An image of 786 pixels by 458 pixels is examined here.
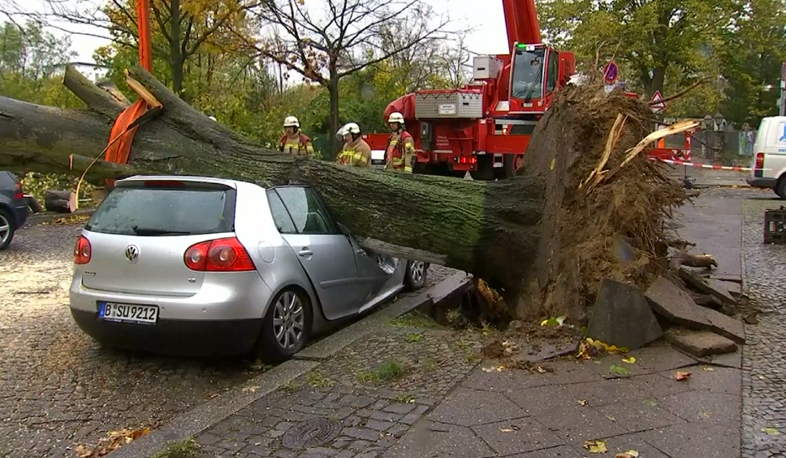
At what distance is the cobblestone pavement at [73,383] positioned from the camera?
446cm

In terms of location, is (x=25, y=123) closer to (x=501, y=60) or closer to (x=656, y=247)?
(x=656, y=247)

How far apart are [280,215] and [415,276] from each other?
9.23ft

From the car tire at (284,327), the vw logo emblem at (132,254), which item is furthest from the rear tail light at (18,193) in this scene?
the car tire at (284,327)

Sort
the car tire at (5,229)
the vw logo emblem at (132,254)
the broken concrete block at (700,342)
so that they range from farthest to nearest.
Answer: the car tire at (5,229), the vw logo emblem at (132,254), the broken concrete block at (700,342)

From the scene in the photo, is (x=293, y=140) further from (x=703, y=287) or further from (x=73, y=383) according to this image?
(x=703, y=287)

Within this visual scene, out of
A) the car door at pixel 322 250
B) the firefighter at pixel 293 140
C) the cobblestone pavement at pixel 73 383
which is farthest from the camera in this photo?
the firefighter at pixel 293 140

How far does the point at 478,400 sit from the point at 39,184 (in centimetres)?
1556

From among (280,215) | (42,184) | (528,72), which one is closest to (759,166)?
(528,72)

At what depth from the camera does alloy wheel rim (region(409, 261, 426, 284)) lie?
826 cm

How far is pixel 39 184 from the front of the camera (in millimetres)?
17094

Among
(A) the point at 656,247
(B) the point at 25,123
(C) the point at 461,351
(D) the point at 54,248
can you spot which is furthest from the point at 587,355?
(D) the point at 54,248

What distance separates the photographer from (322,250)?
6.25 metres

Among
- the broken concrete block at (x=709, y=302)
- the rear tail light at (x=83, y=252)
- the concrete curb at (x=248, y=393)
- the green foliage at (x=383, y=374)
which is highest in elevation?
the rear tail light at (x=83, y=252)

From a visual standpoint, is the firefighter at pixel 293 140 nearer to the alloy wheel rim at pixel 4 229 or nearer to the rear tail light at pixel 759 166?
the alloy wheel rim at pixel 4 229
